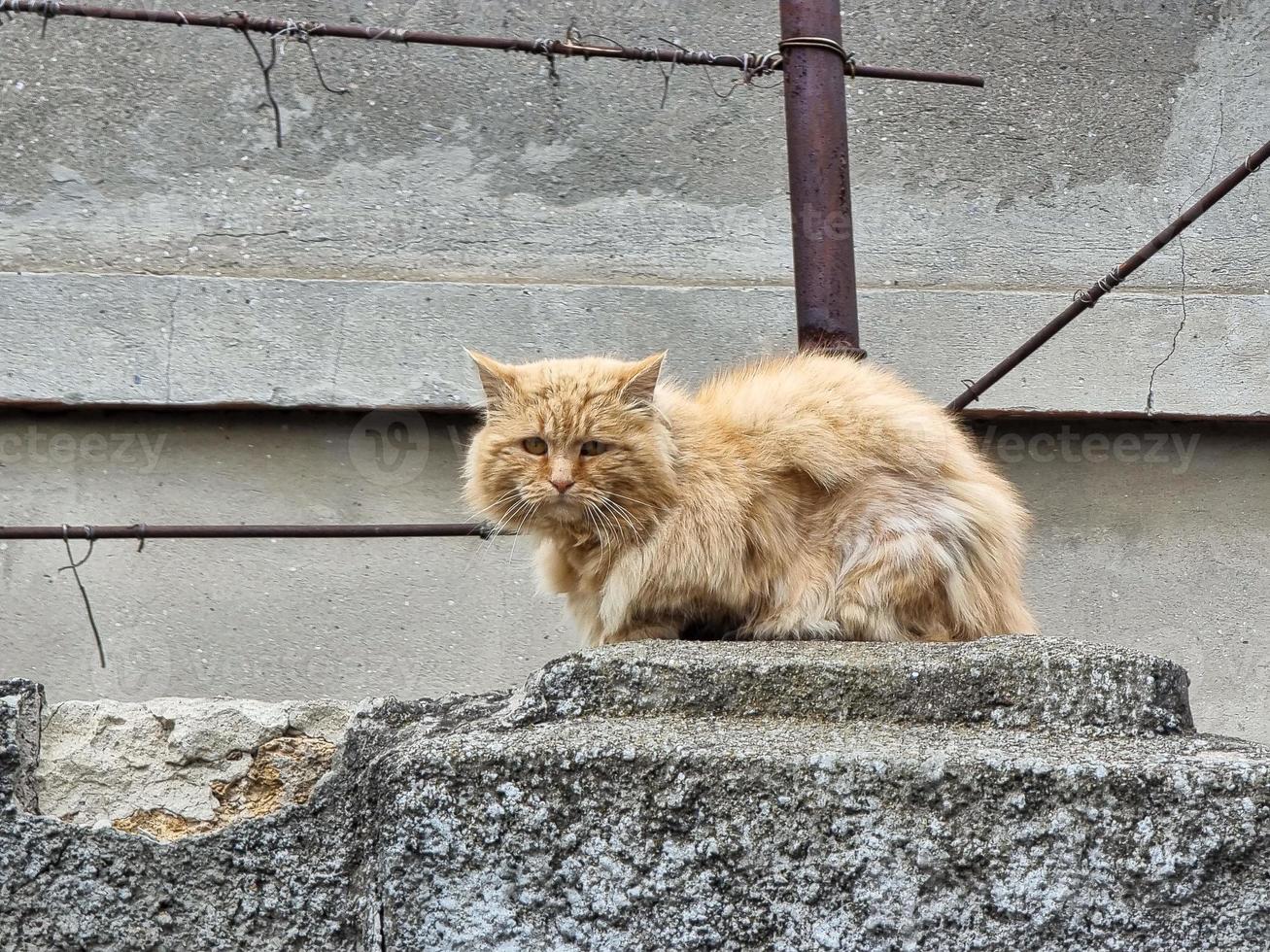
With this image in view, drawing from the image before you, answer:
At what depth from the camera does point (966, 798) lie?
5.22ft

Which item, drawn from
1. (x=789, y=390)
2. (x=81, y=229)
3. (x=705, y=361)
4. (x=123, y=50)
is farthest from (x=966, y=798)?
(x=123, y=50)

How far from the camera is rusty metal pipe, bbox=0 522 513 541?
363 centimetres

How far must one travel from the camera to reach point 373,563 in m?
4.34

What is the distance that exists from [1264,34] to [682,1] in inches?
83.2

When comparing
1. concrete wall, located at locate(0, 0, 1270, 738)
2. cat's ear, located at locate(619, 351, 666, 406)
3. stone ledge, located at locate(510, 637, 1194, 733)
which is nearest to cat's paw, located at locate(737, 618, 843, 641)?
cat's ear, located at locate(619, 351, 666, 406)

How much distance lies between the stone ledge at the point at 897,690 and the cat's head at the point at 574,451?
808 mm

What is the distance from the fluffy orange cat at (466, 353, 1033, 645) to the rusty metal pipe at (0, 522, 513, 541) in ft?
2.62

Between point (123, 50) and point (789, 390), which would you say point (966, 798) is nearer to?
point (789, 390)

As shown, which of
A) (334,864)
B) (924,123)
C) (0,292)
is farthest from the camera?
(924,123)

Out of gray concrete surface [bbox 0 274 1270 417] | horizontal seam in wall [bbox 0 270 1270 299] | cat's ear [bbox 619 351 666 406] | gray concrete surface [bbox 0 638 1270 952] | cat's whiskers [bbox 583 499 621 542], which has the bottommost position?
gray concrete surface [bbox 0 638 1270 952]

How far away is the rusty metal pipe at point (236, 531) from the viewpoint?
363cm

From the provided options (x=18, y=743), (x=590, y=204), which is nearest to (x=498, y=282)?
(x=590, y=204)

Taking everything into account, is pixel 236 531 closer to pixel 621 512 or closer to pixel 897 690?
pixel 621 512

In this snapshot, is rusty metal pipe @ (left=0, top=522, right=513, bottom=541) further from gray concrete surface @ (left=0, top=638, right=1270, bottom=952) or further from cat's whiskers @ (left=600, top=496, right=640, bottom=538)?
gray concrete surface @ (left=0, top=638, right=1270, bottom=952)
